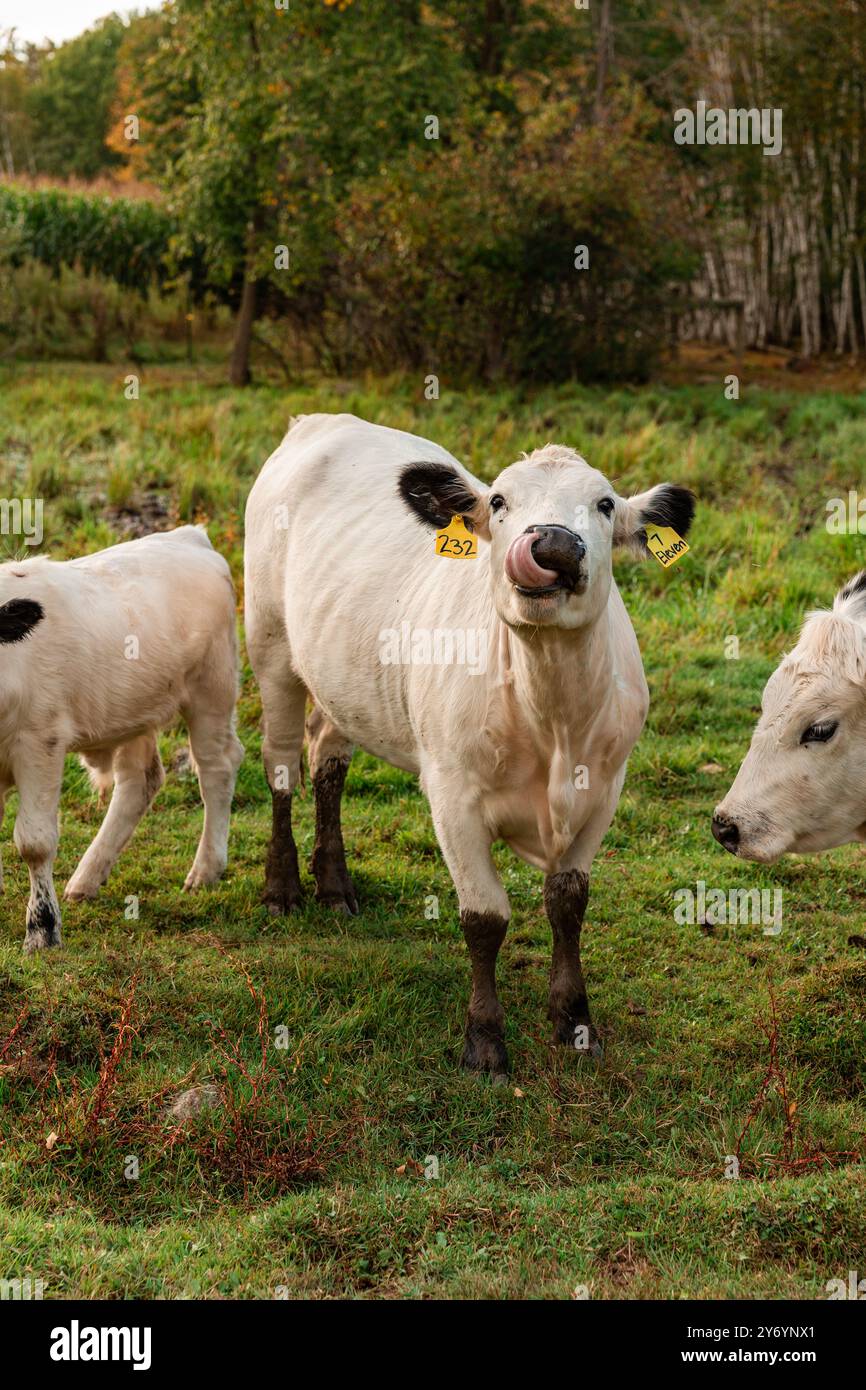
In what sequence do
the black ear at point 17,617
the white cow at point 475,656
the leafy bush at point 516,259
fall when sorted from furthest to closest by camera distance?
the leafy bush at point 516,259, the black ear at point 17,617, the white cow at point 475,656

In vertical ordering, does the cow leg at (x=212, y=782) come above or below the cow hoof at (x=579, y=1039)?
above

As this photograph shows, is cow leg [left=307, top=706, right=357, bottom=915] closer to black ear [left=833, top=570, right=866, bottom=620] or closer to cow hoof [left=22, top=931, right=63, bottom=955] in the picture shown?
cow hoof [left=22, top=931, right=63, bottom=955]

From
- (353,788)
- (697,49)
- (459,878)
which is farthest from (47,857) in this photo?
(697,49)

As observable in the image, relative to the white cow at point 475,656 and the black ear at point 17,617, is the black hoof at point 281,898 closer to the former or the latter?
the white cow at point 475,656

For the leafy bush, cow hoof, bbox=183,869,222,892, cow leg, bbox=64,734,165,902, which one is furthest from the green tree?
cow hoof, bbox=183,869,222,892

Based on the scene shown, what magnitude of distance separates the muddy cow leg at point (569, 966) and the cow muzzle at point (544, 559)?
147cm

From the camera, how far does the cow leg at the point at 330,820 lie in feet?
22.0

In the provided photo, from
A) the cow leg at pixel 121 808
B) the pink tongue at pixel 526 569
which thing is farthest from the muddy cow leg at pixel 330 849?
the pink tongue at pixel 526 569

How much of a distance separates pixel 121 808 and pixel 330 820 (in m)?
1.02

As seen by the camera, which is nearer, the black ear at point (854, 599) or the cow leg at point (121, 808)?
the black ear at point (854, 599)

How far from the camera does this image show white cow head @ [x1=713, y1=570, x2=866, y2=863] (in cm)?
484

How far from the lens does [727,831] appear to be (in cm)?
498

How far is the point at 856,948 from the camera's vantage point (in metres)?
6.24

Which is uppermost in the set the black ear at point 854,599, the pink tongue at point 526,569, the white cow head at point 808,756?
the pink tongue at point 526,569
